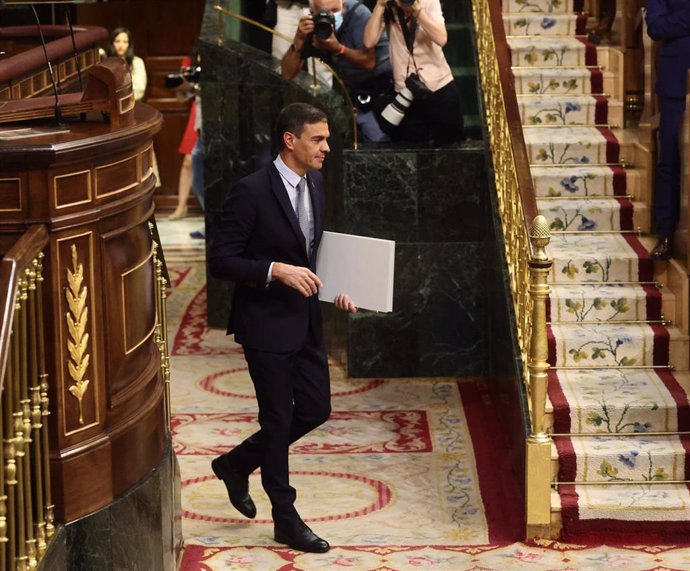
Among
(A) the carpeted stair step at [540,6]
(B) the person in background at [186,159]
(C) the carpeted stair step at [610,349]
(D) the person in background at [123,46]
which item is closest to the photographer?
(C) the carpeted stair step at [610,349]

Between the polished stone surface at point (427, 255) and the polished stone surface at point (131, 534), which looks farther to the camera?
the polished stone surface at point (427, 255)

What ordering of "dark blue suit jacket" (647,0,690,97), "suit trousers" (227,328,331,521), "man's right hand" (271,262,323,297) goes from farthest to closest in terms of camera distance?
"dark blue suit jacket" (647,0,690,97), "suit trousers" (227,328,331,521), "man's right hand" (271,262,323,297)

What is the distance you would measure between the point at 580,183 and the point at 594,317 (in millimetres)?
1127

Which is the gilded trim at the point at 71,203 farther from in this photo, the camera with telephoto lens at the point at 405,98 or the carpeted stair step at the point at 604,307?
the camera with telephoto lens at the point at 405,98

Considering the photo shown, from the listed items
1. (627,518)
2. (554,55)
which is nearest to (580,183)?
(554,55)

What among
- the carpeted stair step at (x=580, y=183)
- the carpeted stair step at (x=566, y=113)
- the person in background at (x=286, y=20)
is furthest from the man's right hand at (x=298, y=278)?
the person in background at (x=286, y=20)

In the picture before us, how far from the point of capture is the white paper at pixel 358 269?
226 inches

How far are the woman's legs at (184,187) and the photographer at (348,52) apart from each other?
5.10 metres

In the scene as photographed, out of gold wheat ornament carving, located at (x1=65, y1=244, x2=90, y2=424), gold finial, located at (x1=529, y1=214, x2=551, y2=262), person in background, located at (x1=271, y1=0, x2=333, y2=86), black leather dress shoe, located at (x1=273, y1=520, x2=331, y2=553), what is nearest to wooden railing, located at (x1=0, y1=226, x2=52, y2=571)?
gold wheat ornament carving, located at (x1=65, y1=244, x2=90, y2=424)

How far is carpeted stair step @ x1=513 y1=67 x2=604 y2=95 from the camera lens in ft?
29.2

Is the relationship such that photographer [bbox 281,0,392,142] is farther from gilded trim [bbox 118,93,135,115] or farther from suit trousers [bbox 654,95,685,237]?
gilded trim [bbox 118,93,135,115]

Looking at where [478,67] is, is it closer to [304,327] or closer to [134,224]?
[304,327]

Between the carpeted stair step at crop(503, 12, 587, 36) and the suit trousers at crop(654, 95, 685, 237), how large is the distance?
7.30 ft

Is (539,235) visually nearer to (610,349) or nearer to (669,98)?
(610,349)
